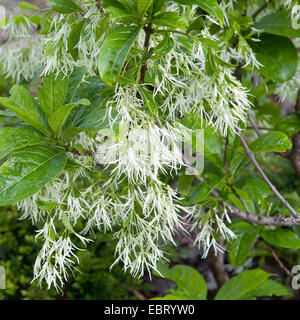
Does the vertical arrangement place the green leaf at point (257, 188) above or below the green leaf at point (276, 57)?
below

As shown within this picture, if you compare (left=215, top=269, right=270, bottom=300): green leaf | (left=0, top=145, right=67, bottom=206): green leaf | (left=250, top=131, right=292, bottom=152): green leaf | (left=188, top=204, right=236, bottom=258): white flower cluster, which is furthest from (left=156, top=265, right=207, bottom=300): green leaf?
(left=0, top=145, right=67, bottom=206): green leaf

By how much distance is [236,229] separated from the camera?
4.17 feet

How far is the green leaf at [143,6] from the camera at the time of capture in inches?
26.9

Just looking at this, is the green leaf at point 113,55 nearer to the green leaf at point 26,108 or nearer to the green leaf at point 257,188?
the green leaf at point 26,108

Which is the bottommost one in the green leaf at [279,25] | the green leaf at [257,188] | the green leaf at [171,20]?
the green leaf at [257,188]

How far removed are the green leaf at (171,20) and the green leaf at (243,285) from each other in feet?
3.02

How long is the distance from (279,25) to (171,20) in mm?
596

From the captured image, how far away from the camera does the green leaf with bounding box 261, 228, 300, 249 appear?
118 cm

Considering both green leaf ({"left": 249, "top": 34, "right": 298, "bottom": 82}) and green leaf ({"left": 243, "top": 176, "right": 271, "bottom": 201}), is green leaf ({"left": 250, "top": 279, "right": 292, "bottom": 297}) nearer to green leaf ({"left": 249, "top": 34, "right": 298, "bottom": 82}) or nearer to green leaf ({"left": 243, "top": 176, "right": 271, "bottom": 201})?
green leaf ({"left": 243, "top": 176, "right": 271, "bottom": 201})

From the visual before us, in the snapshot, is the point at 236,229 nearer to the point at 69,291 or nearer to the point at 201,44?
the point at 201,44

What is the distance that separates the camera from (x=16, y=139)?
75 centimetres

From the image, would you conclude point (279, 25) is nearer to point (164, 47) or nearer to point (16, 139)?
point (164, 47)

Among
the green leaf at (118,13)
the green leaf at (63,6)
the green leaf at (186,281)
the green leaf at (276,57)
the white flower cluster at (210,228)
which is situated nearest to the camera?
the green leaf at (118,13)

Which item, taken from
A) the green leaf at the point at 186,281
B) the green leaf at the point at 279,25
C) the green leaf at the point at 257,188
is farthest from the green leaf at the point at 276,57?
the green leaf at the point at 186,281
